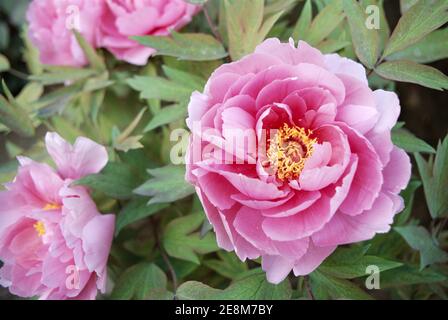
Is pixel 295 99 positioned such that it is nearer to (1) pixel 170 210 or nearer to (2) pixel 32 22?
(1) pixel 170 210

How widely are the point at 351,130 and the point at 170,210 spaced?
25 centimetres

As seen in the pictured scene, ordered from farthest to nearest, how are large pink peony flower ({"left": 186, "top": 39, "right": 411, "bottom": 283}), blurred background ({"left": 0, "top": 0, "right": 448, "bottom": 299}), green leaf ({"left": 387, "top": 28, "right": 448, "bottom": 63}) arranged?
blurred background ({"left": 0, "top": 0, "right": 448, "bottom": 299}), green leaf ({"left": 387, "top": 28, "right": 448, "bottom": 63}), large pink peony flower ({"left": 186, "top": 39, "right": 411, "bottom": 283})

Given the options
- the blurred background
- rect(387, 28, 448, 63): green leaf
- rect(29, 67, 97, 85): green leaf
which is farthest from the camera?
the blurred background

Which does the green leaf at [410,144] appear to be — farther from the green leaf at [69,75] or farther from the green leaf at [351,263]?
the green leaf at [69,75]

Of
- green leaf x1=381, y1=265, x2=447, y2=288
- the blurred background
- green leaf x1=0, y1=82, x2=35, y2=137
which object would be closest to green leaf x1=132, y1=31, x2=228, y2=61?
green leaf x1=0, y1=82, x2=35, y2=137

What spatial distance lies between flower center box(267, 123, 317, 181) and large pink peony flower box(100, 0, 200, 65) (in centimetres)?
17

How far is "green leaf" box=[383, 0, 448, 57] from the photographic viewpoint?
44 cm

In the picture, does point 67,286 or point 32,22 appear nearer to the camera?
point 67,286

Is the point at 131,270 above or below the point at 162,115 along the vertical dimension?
below

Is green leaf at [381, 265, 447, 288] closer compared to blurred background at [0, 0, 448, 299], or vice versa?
green leaf at [381, 265, 447, 288]

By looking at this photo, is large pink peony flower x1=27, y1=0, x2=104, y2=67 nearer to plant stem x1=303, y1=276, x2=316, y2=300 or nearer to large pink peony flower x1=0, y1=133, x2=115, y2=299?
large pink peony flower x1=0, y1=133, x2=115, y2=299

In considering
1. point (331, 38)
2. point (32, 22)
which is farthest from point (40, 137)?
point (331, 38)

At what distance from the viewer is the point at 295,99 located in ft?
1.38

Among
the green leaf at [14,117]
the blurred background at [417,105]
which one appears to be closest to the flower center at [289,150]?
the green leaf at [14,117]
